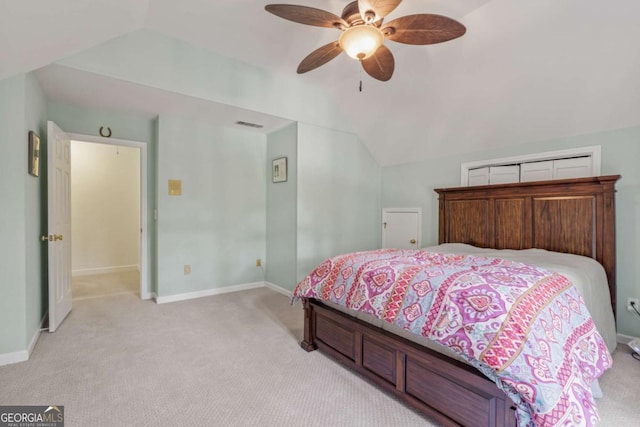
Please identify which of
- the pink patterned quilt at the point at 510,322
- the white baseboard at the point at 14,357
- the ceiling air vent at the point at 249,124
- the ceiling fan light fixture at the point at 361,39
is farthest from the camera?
the ceiling air vent at the point at 249,124

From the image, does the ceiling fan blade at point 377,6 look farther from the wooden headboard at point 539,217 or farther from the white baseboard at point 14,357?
the white baseboard at point 14,357

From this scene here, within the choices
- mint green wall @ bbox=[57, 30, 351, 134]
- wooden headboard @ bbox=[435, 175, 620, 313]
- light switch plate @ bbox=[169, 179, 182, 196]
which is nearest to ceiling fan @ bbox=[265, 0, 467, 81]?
mint green wall @ bbox=[57, 30, 351, 134]

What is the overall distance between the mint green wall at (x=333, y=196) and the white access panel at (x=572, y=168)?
2303 millimetres

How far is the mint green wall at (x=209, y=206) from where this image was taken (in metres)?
3.79

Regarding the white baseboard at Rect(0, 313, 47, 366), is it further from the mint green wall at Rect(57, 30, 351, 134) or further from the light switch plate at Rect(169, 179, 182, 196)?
the mint green wall at Rect(57, 30, 351, 134)

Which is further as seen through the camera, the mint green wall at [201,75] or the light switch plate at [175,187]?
the light switch plate at [175,187]

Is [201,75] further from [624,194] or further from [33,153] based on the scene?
[624,194]

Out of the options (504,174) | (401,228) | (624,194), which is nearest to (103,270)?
(401,228)

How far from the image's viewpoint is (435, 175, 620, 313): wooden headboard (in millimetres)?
2660

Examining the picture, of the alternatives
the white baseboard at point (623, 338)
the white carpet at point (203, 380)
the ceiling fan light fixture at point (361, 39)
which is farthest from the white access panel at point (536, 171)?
the ceiling fan light fixture at point (361, 39)

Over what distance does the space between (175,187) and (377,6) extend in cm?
314

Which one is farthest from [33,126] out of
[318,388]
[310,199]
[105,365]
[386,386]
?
[386,386]

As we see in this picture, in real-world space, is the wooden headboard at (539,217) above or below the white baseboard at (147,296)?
above

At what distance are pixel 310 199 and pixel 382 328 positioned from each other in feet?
7.85
